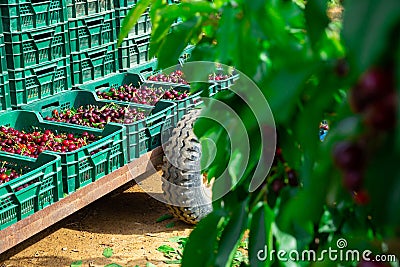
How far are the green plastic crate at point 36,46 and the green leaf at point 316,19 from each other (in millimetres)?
3565

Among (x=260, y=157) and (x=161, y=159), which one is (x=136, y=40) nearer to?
(x=161, y=159)

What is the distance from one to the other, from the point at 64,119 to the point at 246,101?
11.4 ft

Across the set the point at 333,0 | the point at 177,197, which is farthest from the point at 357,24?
the point at 177,197

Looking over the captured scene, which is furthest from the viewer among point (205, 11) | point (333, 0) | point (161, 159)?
point (161, 159)

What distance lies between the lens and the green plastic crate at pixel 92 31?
15.0 ft

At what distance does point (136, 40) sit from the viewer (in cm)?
509

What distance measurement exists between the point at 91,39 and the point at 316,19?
4138mm

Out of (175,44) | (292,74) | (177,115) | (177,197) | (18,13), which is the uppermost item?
(292,74)

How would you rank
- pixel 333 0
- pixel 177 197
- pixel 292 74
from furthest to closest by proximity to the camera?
pixel 177 197 < pixel 333 0 < pixel 292 74

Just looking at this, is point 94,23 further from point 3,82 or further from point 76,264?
point 76,264

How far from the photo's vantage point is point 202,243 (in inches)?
39.3

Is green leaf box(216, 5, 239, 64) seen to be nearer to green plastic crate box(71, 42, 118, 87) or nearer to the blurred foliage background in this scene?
the blurred foliage background

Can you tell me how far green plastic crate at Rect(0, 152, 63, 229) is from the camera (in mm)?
3117

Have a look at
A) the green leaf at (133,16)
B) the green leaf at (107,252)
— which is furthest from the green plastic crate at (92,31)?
the green leaf at (133,16)
